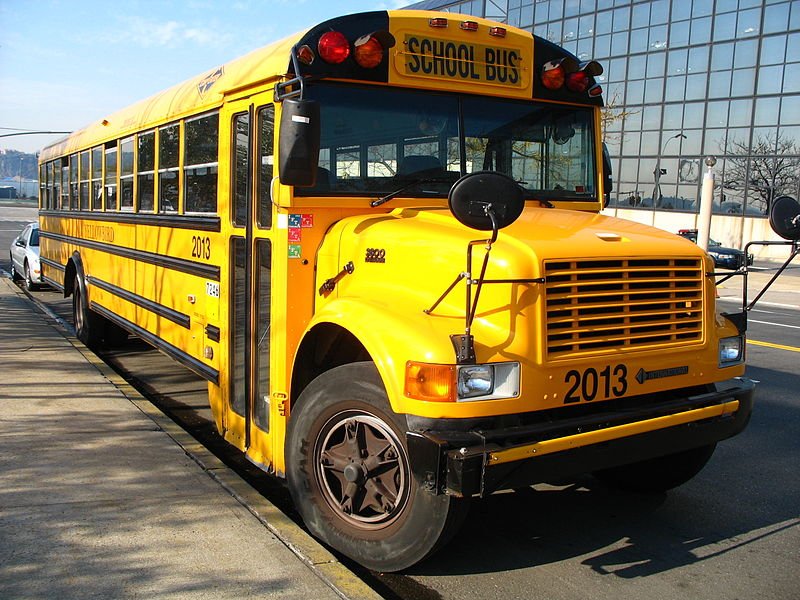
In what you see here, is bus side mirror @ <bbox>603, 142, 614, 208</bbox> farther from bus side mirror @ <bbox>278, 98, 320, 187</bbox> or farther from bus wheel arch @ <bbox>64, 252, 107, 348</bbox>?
bus wheel arch @ <bbox>64, 252, 107, 348</bbox>

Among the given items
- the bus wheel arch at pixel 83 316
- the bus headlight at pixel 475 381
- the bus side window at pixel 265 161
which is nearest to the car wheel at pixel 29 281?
the bus wheel arch at pixel 83 316

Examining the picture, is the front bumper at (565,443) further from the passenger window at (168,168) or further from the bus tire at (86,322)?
the bus tire at (86,322)

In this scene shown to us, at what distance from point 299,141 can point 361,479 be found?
61.7 inches

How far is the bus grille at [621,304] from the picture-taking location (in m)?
3.17

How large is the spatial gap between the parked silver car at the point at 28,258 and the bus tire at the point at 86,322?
5.17 meters

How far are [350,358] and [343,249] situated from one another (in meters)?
0.55

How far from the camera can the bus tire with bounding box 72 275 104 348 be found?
8.52 meters

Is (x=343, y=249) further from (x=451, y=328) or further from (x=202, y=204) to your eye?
(x=202, y=204)

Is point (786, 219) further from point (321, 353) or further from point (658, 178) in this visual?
point (658, 178)

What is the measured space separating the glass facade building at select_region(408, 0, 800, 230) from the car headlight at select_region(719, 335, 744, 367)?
27219mm

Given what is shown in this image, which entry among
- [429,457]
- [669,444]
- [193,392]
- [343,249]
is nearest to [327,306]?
[343,249]

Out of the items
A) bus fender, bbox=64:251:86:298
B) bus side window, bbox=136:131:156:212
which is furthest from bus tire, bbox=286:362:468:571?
bus fender, bbox=64:251:86:298

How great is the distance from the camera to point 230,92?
4.51 meters

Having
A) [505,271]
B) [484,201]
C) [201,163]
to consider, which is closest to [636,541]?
[505,271]
